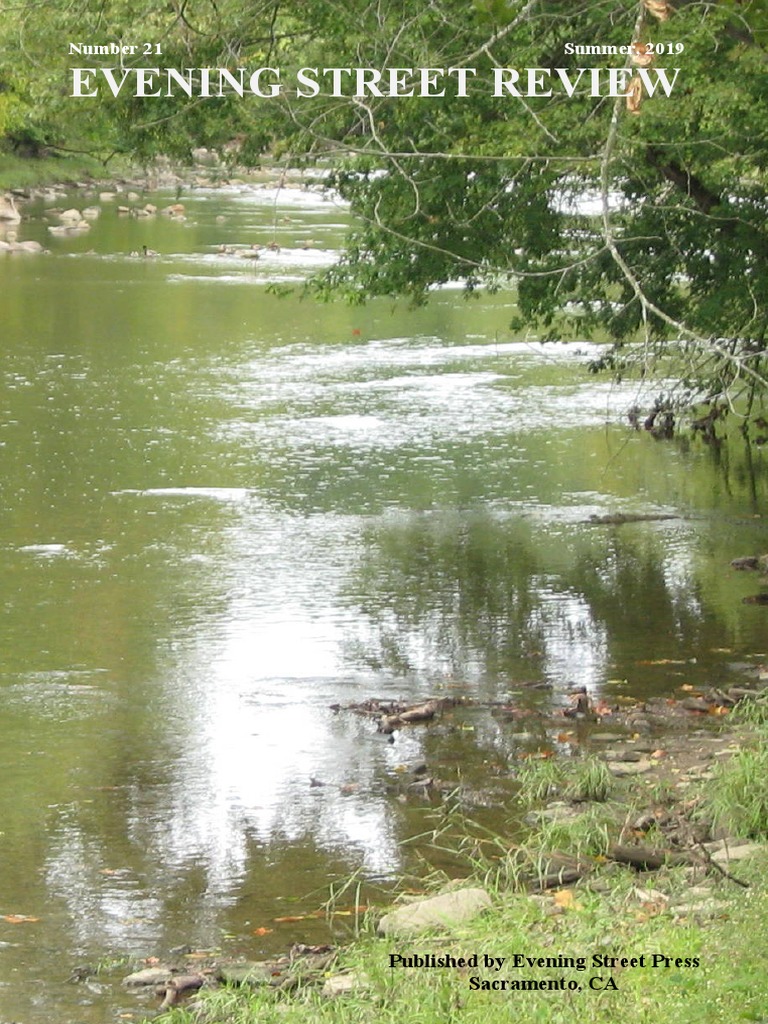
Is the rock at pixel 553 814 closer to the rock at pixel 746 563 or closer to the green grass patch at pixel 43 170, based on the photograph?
the rock at pixel 746 563

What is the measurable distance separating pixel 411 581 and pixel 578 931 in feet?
23.1

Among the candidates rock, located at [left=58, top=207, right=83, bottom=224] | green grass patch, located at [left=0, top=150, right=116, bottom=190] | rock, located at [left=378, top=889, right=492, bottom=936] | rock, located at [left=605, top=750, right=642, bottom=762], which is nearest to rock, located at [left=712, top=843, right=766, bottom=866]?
rock, located at [left=378, top=889, right=492, bottom=936]

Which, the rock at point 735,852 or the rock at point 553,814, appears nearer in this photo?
the rock at point 735,852

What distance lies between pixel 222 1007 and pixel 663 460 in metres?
A: 12.7

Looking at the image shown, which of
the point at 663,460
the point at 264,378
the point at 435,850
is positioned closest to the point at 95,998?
the point at 435,850

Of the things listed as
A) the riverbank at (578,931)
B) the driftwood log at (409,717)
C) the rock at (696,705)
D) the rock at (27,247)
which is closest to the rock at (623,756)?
the riverbank at (578,931)

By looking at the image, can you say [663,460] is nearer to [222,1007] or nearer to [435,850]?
[435,850]

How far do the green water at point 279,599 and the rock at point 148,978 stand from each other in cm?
10

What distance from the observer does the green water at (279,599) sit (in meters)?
7.14

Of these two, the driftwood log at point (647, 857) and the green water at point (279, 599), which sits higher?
the driftwood log at point (647, 857)

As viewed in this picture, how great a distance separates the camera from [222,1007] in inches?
210

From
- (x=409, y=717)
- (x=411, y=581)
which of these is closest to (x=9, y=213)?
(x=411, y=581)

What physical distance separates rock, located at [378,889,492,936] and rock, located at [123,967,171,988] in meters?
0.85

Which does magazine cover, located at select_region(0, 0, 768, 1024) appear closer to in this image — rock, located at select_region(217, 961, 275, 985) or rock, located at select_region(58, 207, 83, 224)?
rock, located at select_region(217, 961, 275, 985)
